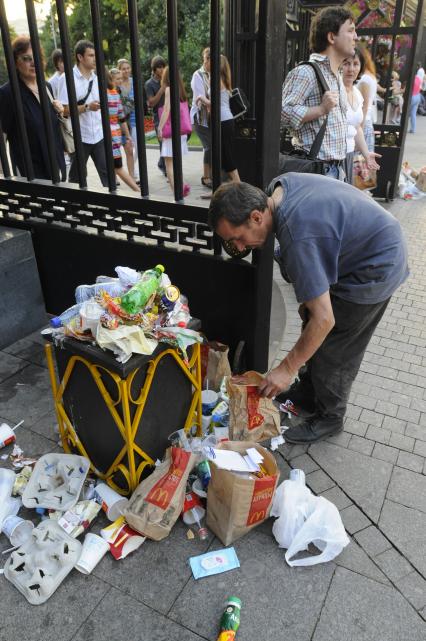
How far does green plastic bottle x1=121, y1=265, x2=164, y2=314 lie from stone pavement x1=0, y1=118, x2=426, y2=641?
1102 mm

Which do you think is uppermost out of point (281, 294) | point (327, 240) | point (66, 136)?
point (327, 240)

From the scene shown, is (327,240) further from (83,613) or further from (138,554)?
(83,613)

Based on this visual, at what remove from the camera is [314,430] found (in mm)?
2957

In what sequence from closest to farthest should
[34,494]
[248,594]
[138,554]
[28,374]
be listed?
[248,594]
[138,554]
[34,494]
[28,374]

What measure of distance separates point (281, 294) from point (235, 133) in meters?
3.37

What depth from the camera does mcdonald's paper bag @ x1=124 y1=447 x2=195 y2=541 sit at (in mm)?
Answer: 2242

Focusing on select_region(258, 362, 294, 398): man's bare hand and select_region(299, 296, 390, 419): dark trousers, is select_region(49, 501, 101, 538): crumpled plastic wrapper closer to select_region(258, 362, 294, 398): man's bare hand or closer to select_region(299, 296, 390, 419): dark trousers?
select_region(258, 362, 294, 398): man's bare hand

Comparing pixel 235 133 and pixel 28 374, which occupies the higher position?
pixel 235 133

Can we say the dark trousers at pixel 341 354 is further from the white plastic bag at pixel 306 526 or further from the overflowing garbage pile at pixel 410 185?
the overflowing garbage pile at pixel 410 185

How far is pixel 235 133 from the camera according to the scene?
719 centimetres

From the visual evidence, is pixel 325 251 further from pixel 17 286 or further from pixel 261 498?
pixel 17 286

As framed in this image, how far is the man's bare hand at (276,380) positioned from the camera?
2.44 metres

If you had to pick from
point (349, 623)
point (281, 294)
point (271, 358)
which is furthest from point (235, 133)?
point (349, 623)

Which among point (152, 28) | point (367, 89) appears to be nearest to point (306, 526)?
point (367, 89)
